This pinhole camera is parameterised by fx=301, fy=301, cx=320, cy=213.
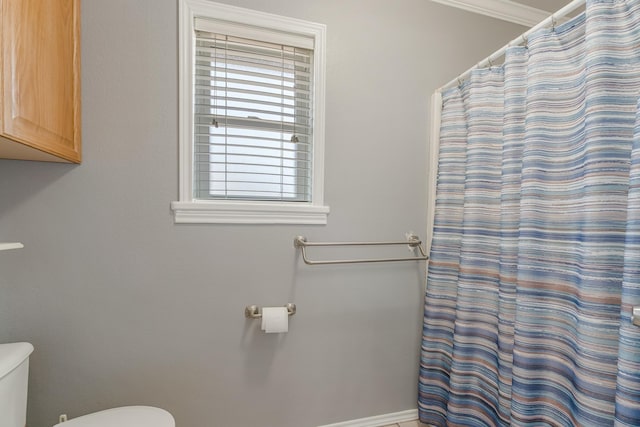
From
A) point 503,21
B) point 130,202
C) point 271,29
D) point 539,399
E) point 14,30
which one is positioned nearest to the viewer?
point 14,30

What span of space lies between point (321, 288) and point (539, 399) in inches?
38.6

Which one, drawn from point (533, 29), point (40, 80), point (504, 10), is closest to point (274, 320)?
point (40, 80)

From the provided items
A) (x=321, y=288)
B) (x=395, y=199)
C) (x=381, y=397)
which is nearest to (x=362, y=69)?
(x=395, y=199)

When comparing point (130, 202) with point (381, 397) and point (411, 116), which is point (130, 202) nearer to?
point (411, 116)

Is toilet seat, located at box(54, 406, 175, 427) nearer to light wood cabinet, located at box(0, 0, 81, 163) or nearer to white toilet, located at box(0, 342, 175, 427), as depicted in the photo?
white toilet, located at box(0, 342, 175, 427)

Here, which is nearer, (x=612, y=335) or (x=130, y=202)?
(x=612, y=335)

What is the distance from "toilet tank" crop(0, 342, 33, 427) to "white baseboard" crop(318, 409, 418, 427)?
1338 mm

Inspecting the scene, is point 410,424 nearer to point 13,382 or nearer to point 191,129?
point 13,382

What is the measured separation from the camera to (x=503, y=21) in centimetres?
192

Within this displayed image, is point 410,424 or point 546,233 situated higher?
point 546,233

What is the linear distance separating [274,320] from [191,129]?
0.98 m

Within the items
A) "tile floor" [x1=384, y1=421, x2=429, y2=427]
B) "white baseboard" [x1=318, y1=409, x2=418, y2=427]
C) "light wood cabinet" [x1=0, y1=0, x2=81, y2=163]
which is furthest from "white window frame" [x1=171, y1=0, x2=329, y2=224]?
"tile floor" [x1=384, y1=421, x2=429, y2=427]

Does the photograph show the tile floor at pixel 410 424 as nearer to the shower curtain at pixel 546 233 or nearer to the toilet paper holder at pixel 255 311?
the shower curtain at pixel 546 233

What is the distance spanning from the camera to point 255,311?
4.87 feet
